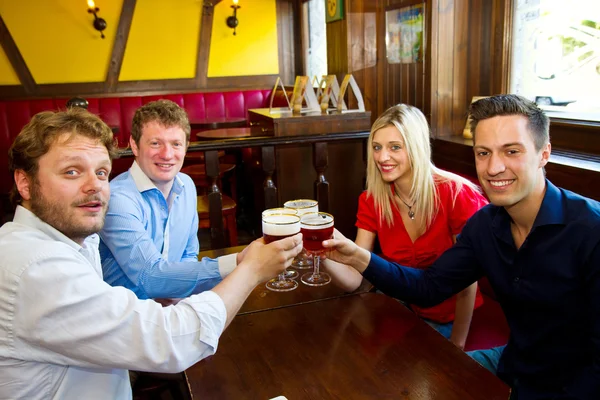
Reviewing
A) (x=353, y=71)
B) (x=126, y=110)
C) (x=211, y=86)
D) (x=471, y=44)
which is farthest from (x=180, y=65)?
(x=471, y=44)

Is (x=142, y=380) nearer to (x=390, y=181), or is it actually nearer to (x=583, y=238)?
(x=390, y=181)

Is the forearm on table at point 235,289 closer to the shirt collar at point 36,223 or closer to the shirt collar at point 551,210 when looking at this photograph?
the shirt collar at point 36,223

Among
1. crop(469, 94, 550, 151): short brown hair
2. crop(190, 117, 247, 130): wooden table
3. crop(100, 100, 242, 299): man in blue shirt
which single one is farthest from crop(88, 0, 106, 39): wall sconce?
crop(469, 94, 550, 151): short brown hair

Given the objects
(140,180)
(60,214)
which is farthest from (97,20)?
(60,214)

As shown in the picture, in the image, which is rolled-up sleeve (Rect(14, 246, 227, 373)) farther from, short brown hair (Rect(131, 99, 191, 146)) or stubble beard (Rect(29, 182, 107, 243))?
short brown hair (Rect(131, 99, 191, 146))

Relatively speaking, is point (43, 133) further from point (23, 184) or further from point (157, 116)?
point (157, 116)

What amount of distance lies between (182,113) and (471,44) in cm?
230

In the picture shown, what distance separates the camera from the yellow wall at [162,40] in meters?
6.69

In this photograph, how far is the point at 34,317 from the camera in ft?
3.51

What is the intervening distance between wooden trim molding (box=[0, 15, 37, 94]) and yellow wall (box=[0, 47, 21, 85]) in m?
0.04

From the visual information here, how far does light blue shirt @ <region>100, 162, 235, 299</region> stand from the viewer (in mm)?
1810

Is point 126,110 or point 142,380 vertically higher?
point 126,110

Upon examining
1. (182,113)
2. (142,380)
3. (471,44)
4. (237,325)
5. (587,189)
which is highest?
(471,44)

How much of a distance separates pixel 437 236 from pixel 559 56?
62.6 inches
